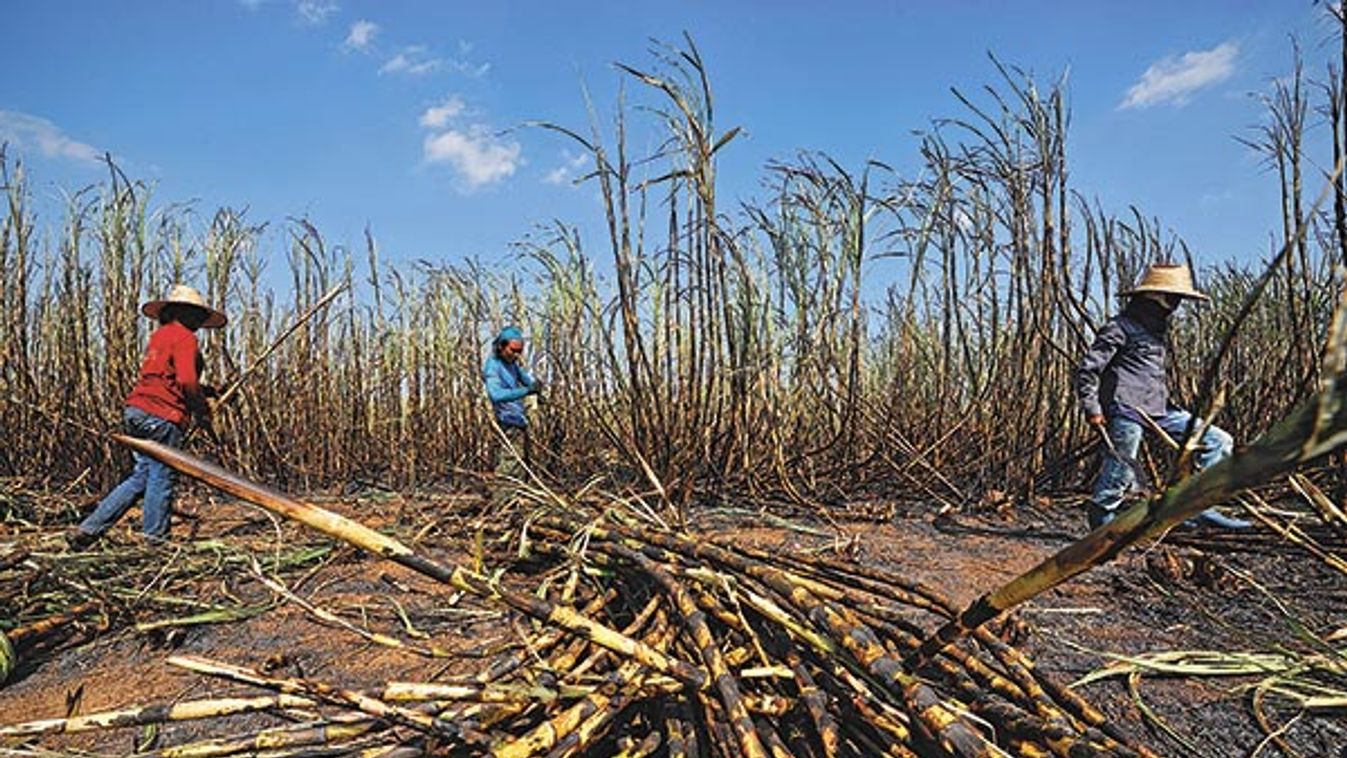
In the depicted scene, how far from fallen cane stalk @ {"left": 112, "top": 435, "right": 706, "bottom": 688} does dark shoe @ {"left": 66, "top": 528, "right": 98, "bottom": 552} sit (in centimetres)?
324

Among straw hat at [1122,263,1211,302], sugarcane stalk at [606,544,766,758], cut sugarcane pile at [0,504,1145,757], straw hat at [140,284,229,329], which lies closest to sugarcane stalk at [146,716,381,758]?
cut sugarcane pile at [0,504,1145,757]

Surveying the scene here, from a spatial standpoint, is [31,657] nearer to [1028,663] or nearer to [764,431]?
[1028,663]

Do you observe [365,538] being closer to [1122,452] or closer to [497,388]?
[1122,452]

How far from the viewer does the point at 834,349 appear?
4168 mm

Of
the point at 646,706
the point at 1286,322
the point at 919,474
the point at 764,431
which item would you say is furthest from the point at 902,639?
the point at 1286,322

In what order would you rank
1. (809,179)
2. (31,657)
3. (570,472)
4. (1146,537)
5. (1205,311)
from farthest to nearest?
(570,472)
(1205,311)
(809,179)
(31,657)
(1146,537)

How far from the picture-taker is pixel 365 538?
0.74m

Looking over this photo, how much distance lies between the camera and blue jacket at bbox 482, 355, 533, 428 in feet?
16.6

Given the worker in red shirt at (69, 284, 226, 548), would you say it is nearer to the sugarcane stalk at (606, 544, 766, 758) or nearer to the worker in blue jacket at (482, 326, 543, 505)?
Result: the worker in blue jacket at (482, 326, 543, 505)

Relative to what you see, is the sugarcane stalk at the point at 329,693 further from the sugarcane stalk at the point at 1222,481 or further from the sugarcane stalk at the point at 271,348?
the sugarcane stalk at the point at 271,348

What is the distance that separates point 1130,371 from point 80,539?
14.2 feet

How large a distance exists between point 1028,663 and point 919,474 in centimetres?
337

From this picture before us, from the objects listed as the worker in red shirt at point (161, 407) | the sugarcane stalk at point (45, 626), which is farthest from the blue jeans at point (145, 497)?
the sugarcane stalk at point (45, 626)

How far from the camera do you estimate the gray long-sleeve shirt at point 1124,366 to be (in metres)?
3.27
